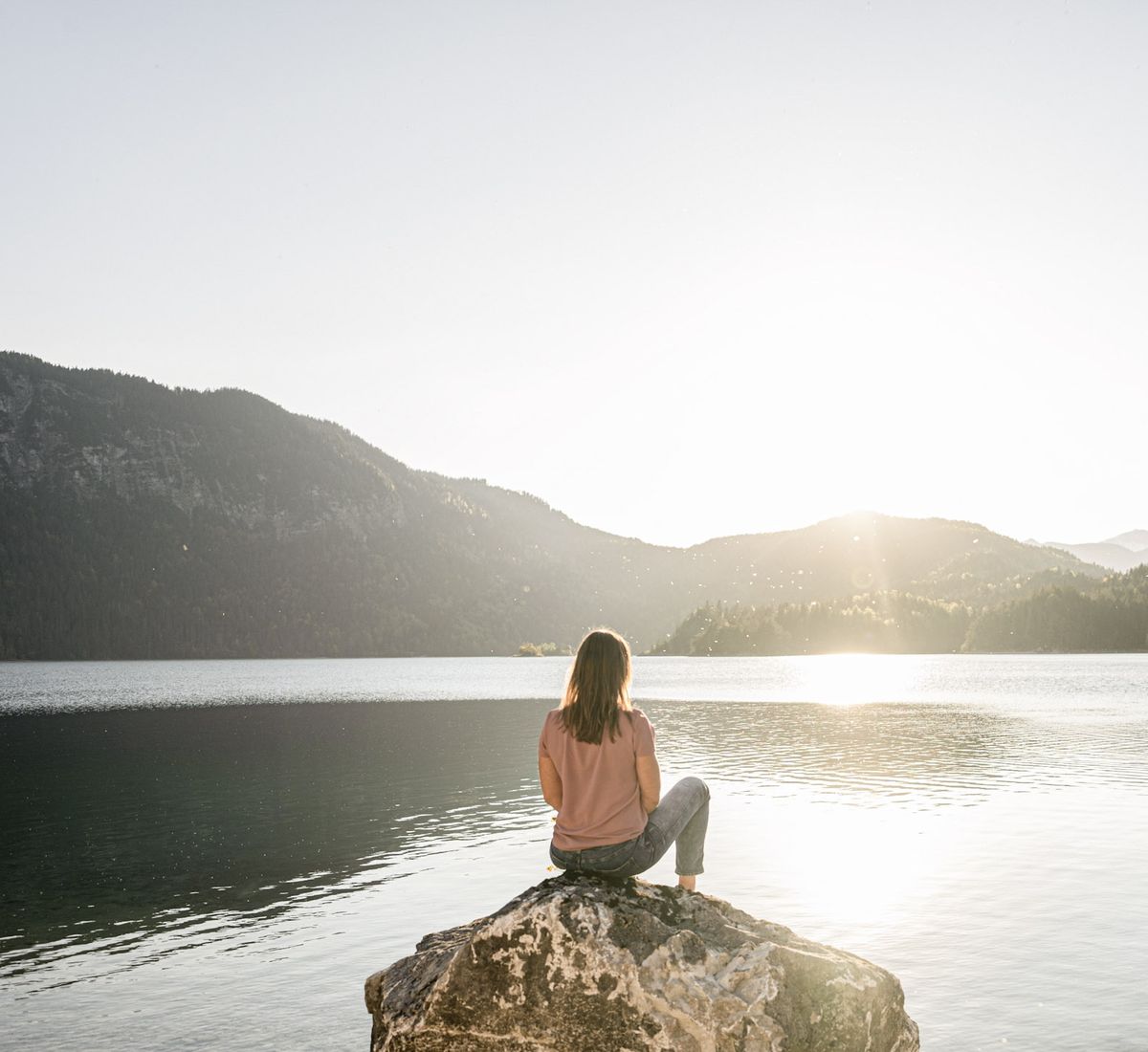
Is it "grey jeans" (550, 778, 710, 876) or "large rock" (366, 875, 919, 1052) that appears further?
"grey jeans" (550, 778, 710, 876)

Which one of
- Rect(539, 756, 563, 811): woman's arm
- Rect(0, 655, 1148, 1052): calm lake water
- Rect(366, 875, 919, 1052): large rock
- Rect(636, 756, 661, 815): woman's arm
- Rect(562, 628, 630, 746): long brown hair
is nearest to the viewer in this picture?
Rect(366, 875, 919, 1052): large rock

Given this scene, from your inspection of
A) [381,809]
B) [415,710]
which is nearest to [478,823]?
[381,809]

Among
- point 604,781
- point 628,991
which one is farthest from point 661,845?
point 628,991

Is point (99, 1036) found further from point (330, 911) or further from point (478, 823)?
point (478, 823)

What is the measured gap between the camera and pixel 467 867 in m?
21.6

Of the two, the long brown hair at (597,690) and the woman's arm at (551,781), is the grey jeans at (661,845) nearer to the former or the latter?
the woman's arm at (551,781)

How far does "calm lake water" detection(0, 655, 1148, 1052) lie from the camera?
12922 millimetres

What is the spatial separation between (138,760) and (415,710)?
115ft

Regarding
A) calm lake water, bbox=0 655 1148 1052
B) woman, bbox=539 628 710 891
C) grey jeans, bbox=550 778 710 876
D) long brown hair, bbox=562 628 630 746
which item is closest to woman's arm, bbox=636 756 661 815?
woman, bbox=539 628 710 891

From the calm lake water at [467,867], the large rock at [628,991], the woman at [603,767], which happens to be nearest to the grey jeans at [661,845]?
the woman at [603,767]

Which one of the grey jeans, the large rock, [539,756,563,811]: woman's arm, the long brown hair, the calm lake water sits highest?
the long brown hair

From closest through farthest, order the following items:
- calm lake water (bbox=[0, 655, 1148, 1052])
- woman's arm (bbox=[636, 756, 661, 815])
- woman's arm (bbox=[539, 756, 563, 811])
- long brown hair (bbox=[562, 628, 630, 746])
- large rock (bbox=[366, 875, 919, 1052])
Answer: large rock (bbox=[366, 875, 919, 1052]) < long brown hair (bbox=[562, 628, 630, 746]) < woman's arm (bbox=[636, 756, 661, 815]) < woman's arm (bbox=[539, 756, 563, 811]) < calm lake water (bbox=[0, 655, 1148, 1052])

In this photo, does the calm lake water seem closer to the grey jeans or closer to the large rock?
the large rock

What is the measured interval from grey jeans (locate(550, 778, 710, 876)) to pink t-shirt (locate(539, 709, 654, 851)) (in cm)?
9
